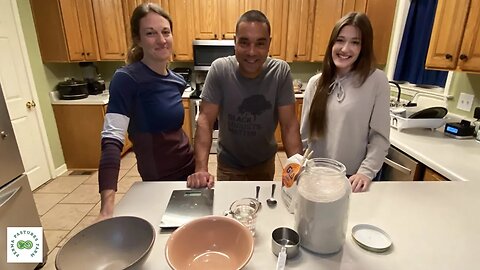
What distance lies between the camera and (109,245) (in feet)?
2.56

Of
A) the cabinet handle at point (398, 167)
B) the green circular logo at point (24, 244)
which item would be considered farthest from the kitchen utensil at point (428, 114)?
the green circular logo at point (24, 244)

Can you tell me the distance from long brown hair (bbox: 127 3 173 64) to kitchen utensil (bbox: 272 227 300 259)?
101 cm

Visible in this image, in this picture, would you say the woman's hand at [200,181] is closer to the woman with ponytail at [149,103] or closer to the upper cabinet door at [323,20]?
the woman with ponytail at [149,103]

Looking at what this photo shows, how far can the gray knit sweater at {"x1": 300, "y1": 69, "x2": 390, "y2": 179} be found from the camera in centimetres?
124

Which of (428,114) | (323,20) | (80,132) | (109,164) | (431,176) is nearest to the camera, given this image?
(109,164)

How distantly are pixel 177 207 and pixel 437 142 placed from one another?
68.2 inches

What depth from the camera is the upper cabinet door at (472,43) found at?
160 cm

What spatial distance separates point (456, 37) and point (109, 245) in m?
2.28

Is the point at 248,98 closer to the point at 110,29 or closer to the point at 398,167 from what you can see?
the point at 398,167

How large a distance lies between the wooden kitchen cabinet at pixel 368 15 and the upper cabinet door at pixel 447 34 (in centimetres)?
131

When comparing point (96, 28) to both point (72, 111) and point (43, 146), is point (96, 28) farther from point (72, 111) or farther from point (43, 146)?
point (43, 146)

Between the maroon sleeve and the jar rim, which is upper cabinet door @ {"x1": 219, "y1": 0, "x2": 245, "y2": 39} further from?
the jar rim

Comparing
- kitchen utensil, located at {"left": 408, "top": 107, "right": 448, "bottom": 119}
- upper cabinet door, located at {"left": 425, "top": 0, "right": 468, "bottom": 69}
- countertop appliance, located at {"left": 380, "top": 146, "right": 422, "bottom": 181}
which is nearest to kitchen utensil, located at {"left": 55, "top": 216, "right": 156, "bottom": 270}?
countertop appliance, located at {"left": 380, "top": 146, "right": 422, "bottom": 181}

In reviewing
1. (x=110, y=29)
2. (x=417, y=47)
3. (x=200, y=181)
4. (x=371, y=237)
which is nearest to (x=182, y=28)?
(x=110, y=29)
